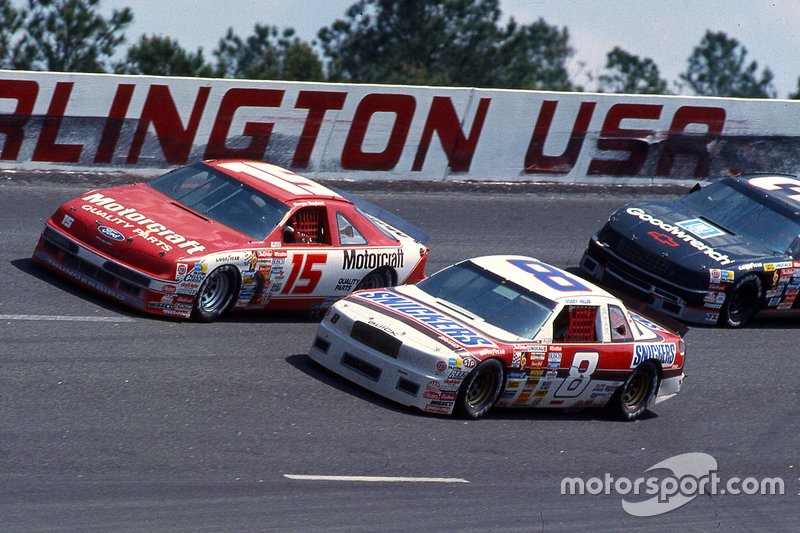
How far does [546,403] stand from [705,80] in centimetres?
6792

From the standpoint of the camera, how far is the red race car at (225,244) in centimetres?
1048

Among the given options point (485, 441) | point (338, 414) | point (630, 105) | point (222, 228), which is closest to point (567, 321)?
point (485, 441)

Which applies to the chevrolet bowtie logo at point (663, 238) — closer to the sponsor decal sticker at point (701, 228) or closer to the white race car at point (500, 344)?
the sponsor decal sticker at point (701, 228)

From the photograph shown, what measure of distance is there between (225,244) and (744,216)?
6959 millimetres

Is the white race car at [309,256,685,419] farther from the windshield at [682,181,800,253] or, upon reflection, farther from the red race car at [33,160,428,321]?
the windshield at [682,181,800,253]

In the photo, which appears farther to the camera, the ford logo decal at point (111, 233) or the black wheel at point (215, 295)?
the black wheel at point (215, 295)

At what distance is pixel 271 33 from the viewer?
56781 mm

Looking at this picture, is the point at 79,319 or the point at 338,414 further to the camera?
the point at 79,319

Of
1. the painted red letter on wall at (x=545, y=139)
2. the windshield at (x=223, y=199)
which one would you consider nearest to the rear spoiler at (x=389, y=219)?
the windshield at (x=223, y=199)

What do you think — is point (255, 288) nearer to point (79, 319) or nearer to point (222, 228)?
point (222, 228)

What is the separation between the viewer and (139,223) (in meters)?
10.8

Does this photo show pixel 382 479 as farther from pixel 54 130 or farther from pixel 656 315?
pixel 54 130

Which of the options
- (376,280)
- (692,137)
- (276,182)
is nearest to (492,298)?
(376,280)

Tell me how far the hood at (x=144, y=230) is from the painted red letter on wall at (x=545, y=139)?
26.7 ft
